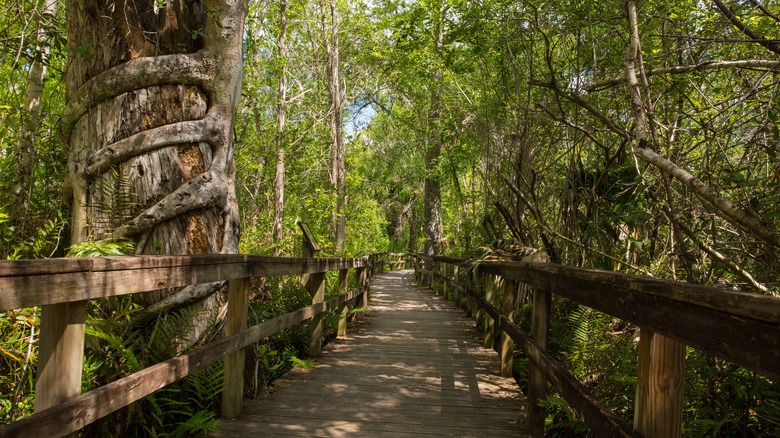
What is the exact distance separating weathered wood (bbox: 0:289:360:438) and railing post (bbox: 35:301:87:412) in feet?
0.18

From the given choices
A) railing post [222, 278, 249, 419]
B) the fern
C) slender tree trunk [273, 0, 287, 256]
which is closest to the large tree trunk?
railing post [222, 278, 249, 419]

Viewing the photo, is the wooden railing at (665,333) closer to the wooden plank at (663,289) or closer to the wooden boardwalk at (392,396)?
the wooden plank at (663,289)

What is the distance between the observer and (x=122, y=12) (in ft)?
14.0

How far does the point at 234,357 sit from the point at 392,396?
143 cm

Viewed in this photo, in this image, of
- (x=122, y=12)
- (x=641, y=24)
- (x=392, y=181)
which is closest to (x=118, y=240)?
(x=122, y=12)

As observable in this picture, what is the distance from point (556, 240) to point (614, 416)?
18.1 ft

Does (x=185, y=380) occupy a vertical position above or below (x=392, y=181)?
below

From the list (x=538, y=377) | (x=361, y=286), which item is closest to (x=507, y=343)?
(x=538, y=377)

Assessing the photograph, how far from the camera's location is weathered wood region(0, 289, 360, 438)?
68.3 inches

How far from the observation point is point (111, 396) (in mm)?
2107

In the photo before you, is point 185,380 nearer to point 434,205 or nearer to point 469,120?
point 469,120

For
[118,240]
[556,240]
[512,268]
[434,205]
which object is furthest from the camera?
[434,205]

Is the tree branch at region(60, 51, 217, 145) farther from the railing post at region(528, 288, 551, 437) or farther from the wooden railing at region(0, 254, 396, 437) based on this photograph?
the railing post at region(528, 288, 551, 437)

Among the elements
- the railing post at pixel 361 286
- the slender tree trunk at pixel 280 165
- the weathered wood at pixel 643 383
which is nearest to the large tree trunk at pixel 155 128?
the weathered wood at pixel 643 383
